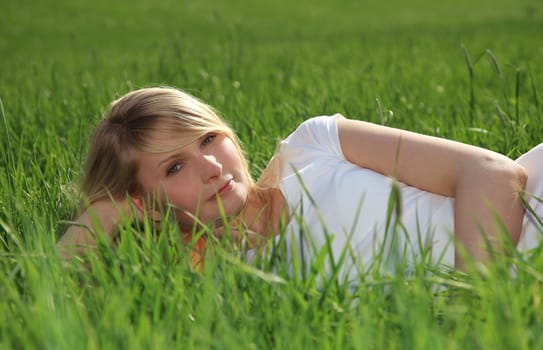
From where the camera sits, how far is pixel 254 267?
Answer: 1583mm

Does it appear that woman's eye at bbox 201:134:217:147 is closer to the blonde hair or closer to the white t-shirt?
the blonde hair

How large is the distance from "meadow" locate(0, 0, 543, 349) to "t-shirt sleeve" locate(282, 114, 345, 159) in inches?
18.2

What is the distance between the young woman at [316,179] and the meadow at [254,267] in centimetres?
15

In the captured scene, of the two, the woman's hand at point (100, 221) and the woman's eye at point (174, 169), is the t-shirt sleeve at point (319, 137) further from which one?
the woman's hand at point (100, 221)

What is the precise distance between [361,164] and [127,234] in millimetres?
831

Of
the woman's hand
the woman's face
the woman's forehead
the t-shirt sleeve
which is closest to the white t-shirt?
the t-shirt sleeve

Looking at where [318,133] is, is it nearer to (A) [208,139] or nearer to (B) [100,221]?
(A) [208,139]

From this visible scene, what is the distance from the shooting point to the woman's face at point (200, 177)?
204cm

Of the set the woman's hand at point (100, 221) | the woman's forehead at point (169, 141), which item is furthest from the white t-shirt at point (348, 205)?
the woman's hand at point (100, 221)

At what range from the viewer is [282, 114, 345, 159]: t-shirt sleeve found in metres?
2.26

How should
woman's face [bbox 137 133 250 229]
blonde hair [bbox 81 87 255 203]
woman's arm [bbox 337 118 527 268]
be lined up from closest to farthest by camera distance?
woman's arm [bbox 337 118 527 268] → woman's face [bbox 137 133 250 229] → blonde hair [bbox 81 87 255 203]

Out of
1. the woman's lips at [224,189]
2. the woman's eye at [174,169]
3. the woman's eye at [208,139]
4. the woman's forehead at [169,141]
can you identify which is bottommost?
the woman's lips at [224,189]

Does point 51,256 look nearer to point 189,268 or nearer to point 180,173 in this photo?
point 189,268

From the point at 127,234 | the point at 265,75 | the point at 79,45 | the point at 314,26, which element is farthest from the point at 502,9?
the point at 127,234
